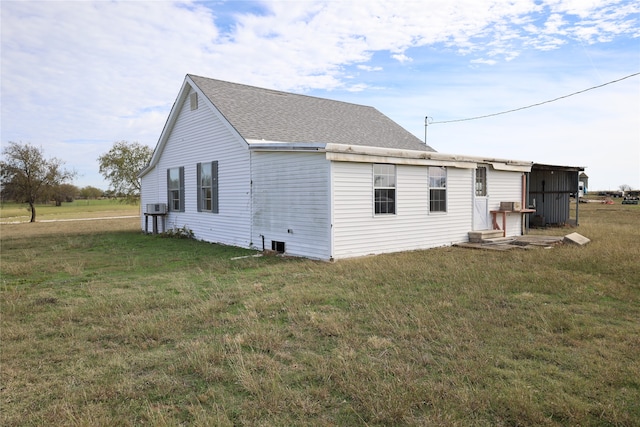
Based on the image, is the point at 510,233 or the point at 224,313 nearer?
the point at 224,313

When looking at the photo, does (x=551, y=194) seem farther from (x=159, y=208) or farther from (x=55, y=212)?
(x=55, y=212)

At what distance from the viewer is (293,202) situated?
12.0 meters

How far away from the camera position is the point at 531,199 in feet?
70.9

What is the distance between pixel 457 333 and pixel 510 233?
12.4 metres

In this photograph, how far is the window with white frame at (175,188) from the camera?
17.9 meters

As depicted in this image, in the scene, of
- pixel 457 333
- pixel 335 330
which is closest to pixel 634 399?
pixel 457 333

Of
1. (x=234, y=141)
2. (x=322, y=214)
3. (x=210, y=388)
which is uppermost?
(x=234, y=141)

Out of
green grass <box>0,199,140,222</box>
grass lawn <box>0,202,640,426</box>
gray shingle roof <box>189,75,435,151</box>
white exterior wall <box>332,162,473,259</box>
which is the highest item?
gray shingle roof <box>189,75,435,151</box>

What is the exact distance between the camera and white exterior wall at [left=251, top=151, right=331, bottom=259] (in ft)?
36.3

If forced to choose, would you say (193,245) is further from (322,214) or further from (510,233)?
(510,233)

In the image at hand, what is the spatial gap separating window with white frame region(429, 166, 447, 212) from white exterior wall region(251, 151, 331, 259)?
14.0 feet

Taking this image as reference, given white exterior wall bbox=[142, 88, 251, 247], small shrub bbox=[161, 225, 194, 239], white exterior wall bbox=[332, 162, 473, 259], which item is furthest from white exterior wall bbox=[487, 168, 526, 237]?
small shrub bbox=[161, 225, 194, 239]

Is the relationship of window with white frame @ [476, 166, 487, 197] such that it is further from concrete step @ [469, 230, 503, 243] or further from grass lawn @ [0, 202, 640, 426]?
grass lawn @ [0, 202, 640, 426]

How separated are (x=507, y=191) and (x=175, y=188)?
13.5 meters
